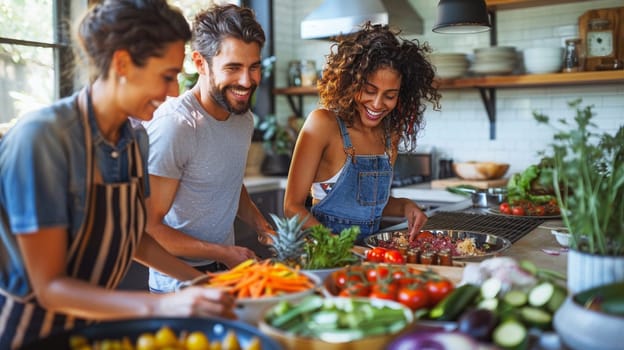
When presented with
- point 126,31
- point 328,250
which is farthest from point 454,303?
point 126,31

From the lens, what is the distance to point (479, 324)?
57.0 inches

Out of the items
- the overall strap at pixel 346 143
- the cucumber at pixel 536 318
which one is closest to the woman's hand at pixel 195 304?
the cucumber at pixel 536 318

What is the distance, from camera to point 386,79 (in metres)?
2.85

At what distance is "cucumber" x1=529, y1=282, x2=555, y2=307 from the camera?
1.67 metres

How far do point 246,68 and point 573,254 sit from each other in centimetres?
137

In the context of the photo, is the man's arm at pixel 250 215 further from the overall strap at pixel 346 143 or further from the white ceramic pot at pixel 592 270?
the white ceramic pot at pixel 592 270

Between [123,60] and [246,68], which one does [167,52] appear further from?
[246,68]

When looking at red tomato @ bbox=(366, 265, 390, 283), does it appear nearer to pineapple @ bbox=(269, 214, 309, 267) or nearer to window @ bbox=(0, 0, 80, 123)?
pineapple @ bbox=(269, 214, 309, 267)

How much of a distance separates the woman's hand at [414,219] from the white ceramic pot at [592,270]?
3.68ft

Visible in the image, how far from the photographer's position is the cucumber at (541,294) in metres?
1.67

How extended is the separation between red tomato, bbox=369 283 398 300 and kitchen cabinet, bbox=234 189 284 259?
3374mm

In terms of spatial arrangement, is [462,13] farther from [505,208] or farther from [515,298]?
[515,298]

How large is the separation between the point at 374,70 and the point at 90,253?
158cm

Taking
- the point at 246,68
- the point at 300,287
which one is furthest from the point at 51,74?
the point at 300,287
